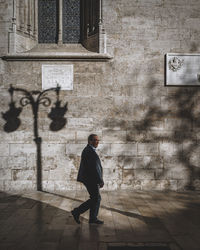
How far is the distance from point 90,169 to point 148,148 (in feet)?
9.77

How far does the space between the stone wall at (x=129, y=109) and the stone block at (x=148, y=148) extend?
0.10 ft

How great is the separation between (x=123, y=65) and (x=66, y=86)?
183cm

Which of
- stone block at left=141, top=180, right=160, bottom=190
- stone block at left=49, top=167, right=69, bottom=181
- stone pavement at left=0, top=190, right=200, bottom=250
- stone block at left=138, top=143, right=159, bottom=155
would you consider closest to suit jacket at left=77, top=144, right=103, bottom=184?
stone pavement at left=0, top=190, right=200, bottom=250

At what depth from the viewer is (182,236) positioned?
123 inches

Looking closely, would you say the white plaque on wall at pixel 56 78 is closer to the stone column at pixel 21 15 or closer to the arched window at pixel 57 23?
the arched window at pixel 57 23

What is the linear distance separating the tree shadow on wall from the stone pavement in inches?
36.0

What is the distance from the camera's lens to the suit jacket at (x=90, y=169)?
3.24 m

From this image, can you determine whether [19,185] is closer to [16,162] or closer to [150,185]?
[16,162]

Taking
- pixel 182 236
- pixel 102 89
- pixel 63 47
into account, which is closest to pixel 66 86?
pixel 102 89

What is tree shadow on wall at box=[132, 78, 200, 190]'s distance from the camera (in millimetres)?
5758

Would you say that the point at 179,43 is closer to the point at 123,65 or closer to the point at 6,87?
the point at 123,65

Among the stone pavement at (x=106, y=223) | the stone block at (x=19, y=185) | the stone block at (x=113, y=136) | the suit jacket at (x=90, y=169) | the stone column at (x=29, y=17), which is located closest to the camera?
the stone pavement at (x=106, y=223)

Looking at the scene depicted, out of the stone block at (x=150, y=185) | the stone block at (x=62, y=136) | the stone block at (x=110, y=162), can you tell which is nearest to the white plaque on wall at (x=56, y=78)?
the stone block at (x=62, y=136)

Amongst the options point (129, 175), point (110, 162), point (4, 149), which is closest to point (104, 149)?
point (110, 162)
